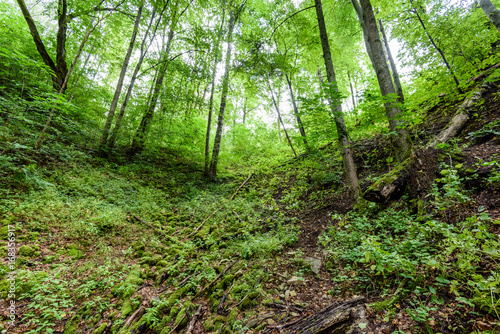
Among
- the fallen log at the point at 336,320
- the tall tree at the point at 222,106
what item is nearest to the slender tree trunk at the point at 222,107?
the tall tree at the point at 222,106

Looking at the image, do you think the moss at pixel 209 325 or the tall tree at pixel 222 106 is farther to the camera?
the tall tree at pixel 222 106

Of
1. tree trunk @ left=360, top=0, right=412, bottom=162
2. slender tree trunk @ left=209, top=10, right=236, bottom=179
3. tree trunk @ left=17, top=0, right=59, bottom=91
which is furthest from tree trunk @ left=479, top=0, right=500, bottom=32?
tree trunk @ left=17, top=0, right=59, bottom=91

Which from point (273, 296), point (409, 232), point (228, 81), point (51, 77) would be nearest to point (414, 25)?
point (228, 81)

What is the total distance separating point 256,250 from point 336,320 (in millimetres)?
2246

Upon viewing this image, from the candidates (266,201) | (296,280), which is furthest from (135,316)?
(266,201)

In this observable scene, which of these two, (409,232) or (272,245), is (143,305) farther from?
(409,232)

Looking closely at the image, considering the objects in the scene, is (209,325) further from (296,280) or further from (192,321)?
(296,280)

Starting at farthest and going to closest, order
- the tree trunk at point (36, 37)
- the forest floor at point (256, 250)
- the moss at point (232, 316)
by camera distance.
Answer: the tree trunk at point (36, 37) < the moss at point (232, 316) < the forest floor at point (256, 250)

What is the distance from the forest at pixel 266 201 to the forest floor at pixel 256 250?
3cm

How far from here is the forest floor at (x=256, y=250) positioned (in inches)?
82.4

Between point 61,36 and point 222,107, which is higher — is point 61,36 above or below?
above

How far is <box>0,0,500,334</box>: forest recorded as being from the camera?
93.4 inches

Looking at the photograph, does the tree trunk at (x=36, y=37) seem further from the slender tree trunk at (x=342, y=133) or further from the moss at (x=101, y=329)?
the slender tree trunk at (x=342, y=133)

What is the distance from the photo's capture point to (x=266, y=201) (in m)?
7.11
